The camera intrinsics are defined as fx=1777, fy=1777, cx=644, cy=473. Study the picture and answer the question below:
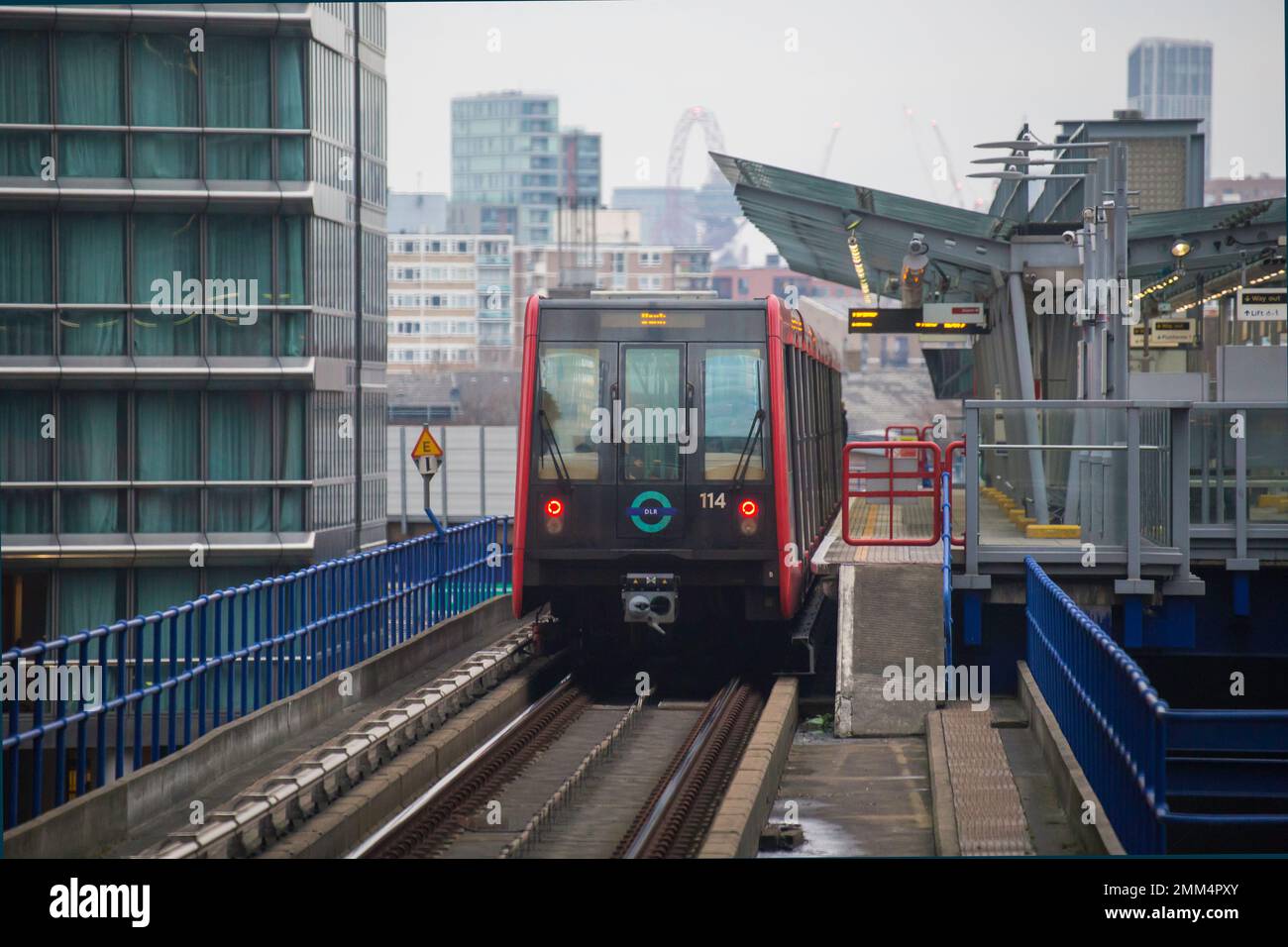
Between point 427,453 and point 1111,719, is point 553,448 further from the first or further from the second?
point 427,453

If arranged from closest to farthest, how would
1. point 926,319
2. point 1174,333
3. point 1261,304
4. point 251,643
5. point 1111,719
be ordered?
1. point 1111,719
2. point 251,643
3. point 1261,304
4. point 926,319
5. point 1174,333

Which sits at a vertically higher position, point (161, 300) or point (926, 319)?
point (161, 300)

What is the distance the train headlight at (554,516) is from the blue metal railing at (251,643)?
1.92 metres

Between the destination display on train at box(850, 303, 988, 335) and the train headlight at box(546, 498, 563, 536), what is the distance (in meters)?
9.66

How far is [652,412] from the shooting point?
15594 mm

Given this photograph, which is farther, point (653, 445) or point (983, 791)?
point (653, 445)

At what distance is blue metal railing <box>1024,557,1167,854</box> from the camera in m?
8.01

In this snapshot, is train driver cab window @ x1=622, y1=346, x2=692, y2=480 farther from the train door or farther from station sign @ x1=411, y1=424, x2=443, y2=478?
station sign @ x1=411, y1=424, x2=443, y2=478

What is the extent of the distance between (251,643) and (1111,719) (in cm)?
1004

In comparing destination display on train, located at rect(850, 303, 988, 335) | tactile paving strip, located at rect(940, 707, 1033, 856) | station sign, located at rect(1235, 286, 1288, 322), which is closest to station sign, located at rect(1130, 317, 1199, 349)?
destination display on train, located at rect(850, 303, 988, 335)

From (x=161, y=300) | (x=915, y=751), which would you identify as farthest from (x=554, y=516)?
(x=161, y=300)

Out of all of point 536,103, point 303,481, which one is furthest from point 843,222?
point 536,103

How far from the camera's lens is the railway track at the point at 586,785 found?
10.5 metres
